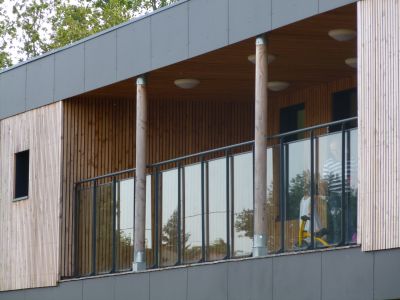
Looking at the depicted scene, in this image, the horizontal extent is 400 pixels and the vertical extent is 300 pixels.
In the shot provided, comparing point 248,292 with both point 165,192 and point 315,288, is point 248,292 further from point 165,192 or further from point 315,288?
point 165,192

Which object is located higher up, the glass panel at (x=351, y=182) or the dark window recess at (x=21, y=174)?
the dark window recess at (x=21, y=174)

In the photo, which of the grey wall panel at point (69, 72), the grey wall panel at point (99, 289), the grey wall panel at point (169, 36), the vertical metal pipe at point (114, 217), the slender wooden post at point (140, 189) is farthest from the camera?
the grey wall panel at point (69, 72)

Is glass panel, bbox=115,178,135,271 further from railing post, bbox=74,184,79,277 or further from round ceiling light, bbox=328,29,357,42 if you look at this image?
round ceiling light, bbox=328,29,357,42

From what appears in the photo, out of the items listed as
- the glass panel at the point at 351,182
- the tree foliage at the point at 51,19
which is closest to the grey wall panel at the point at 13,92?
the glass panel at the point at 351,182

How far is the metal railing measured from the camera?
16.0m

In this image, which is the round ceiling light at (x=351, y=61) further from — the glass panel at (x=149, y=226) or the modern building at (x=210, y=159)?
the glass panel at (x=149, y=226)

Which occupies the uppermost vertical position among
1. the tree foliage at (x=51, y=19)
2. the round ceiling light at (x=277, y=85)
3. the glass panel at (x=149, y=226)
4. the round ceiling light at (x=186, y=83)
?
the tree foliage at (x=51, y=19)

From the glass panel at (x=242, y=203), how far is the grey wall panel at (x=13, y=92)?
6147 mm

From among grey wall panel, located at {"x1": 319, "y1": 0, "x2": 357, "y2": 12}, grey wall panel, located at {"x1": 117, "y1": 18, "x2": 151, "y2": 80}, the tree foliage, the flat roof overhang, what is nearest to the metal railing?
grey wall panel, located at {"x1": 319, "y1": 0, "x2": 357, "y2": 12}

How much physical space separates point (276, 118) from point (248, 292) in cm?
736

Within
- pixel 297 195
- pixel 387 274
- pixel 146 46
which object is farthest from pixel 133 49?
pixel 387 274

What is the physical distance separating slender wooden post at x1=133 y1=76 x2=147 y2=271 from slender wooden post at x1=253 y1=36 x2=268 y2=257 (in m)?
3.08

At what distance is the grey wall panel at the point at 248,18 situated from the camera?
17344 mm

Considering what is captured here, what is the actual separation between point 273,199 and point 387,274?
302cm
